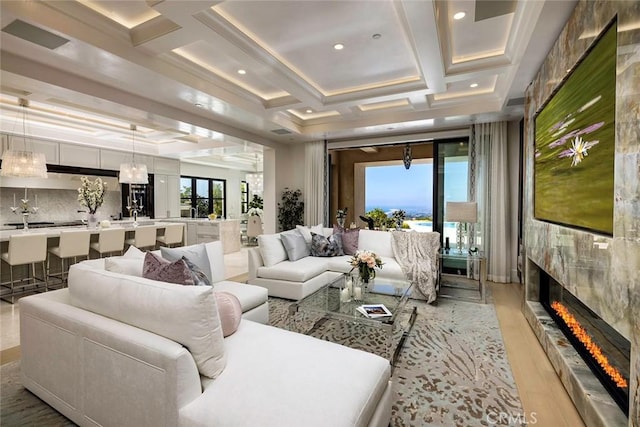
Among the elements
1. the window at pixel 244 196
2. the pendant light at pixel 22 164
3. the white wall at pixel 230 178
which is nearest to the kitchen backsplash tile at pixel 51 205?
the pendant light at pixel 22 164

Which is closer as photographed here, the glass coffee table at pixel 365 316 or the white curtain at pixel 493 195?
the glass coffee table at pixel 365 316

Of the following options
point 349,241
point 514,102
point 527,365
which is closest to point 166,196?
point 349,241

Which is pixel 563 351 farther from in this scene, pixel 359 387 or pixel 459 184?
pixel 459 184

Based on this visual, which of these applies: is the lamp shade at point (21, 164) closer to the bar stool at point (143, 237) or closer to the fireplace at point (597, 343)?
the bar stool at point (143, 237)

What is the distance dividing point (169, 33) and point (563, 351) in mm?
4207

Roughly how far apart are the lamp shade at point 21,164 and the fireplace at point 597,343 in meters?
6.22

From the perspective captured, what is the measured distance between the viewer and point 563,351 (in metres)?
2.34

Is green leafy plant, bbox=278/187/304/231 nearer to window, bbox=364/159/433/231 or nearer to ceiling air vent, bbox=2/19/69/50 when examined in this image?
window, bbox=364/159/433/231

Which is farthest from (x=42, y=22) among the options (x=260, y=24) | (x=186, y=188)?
(x=186, y=188)

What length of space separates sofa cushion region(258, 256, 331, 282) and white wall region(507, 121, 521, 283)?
3298 mm

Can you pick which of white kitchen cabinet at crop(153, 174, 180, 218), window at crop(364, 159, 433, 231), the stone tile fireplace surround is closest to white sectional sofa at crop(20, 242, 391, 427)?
the stone tile fireplace surround

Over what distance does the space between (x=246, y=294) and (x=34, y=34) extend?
112 inches

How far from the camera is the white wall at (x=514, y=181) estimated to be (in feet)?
17.0

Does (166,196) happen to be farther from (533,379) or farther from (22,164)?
(533,379)
